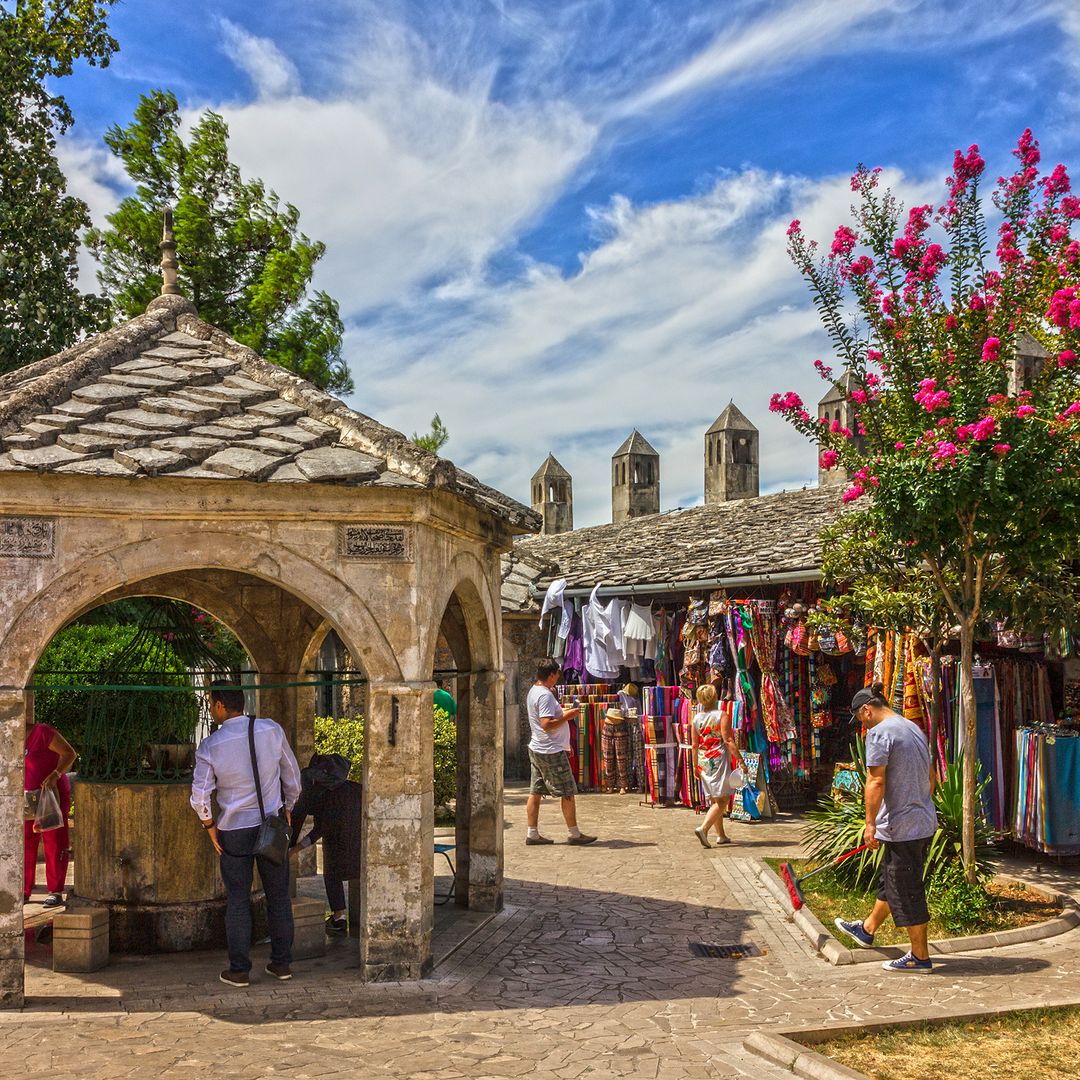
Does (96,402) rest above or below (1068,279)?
below

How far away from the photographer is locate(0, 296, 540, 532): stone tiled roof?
636cm

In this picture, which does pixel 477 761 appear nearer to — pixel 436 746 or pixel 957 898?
pixel 957 898

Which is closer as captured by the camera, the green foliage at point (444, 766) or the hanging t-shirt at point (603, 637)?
the green foliage at point (444, 766)

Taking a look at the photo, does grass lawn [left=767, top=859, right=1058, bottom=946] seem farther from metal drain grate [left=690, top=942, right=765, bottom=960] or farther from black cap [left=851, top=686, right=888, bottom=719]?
black cap [left=851, top=686, right=888, bottom=719]

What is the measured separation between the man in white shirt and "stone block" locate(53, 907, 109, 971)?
88 centimetres

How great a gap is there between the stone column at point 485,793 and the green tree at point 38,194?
33.0ft

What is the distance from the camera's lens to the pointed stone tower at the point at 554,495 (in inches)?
1508

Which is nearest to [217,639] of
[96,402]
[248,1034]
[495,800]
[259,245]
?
[259,245]

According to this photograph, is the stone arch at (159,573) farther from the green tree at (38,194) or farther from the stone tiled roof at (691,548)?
the green tree at (38,194)

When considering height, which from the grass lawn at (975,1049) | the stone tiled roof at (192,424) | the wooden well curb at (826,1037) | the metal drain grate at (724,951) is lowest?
the grass lawn at (975,1049)

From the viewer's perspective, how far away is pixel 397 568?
6816 millimetres

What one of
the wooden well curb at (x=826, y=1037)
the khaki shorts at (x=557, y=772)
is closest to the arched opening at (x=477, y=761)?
the khaki shorts at (x=557, y=772)

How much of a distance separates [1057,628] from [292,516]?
21.0 ft

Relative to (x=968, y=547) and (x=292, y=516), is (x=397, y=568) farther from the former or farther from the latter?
(x=968, y=547)
